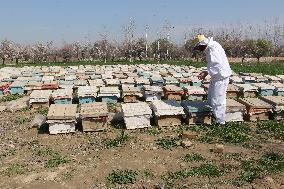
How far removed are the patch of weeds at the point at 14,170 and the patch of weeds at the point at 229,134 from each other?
4545 millimetres

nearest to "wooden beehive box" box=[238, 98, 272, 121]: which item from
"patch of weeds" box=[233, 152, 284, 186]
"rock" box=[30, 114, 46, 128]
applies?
"patch of weeds" box=[233, 152, 284, 186]

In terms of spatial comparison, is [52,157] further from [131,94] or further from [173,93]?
[173,93]

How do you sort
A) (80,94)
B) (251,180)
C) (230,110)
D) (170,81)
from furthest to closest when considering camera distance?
1. (170,81)
2. (80,94)
3. (230,110)
4. (251,180)

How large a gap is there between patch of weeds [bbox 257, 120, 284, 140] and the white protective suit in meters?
1.20

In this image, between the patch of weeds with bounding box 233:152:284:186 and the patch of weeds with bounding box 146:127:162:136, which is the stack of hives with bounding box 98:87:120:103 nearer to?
the patch of weeds with bounding box 146:127:162:136

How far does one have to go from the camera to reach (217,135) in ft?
32.1

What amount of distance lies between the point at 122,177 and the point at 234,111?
16.2 ft

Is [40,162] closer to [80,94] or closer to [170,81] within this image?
[80,94]

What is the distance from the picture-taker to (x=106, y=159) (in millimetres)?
8188

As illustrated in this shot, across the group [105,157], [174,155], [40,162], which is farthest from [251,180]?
[40,162]

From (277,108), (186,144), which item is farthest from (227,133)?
(277,108)

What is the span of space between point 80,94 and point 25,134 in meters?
3.69

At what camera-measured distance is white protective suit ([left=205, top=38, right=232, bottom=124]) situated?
10.2 meters

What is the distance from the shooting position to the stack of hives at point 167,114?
409 inches
